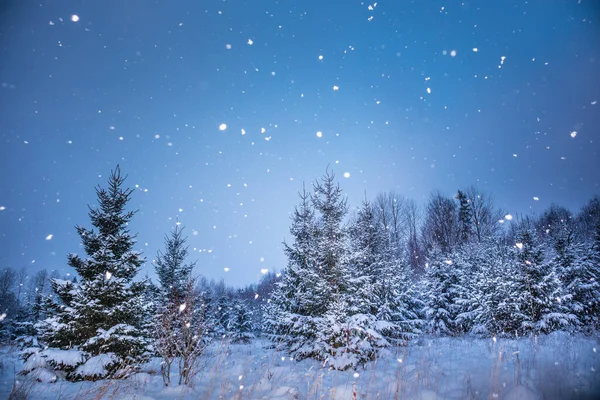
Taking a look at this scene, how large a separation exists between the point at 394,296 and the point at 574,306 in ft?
25.9

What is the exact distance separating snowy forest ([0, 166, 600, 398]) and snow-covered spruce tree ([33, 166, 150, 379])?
34 millimetres

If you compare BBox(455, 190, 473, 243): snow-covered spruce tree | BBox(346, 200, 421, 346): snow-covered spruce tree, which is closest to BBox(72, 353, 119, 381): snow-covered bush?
BBox(346, 200, 421, 346): snow-covered spruce tree

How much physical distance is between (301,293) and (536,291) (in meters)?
11.2

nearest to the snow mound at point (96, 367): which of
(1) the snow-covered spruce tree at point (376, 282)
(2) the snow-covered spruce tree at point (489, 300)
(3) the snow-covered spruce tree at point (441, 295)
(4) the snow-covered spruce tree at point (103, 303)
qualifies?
(4) the snow-covered spruce tree at point (103, 303)

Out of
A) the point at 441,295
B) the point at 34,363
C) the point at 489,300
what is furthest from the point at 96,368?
the point at 441,295

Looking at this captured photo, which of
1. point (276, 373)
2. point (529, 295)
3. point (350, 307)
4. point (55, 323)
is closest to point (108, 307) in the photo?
point (55, 323)

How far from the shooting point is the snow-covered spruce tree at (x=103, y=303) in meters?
8.12

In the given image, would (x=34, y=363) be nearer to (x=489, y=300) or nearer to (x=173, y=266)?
(x=173, y=266)

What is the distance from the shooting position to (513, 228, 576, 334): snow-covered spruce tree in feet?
39.3

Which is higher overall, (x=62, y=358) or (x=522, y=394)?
(x=522, y=394)

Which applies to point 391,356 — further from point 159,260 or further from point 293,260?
point 159,260

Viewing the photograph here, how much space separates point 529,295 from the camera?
12.5 metres

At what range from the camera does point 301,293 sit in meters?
10.8

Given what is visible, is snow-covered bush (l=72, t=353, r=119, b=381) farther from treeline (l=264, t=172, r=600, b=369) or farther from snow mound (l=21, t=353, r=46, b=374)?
treeline (l=264, t=172, r=600, b=369)
